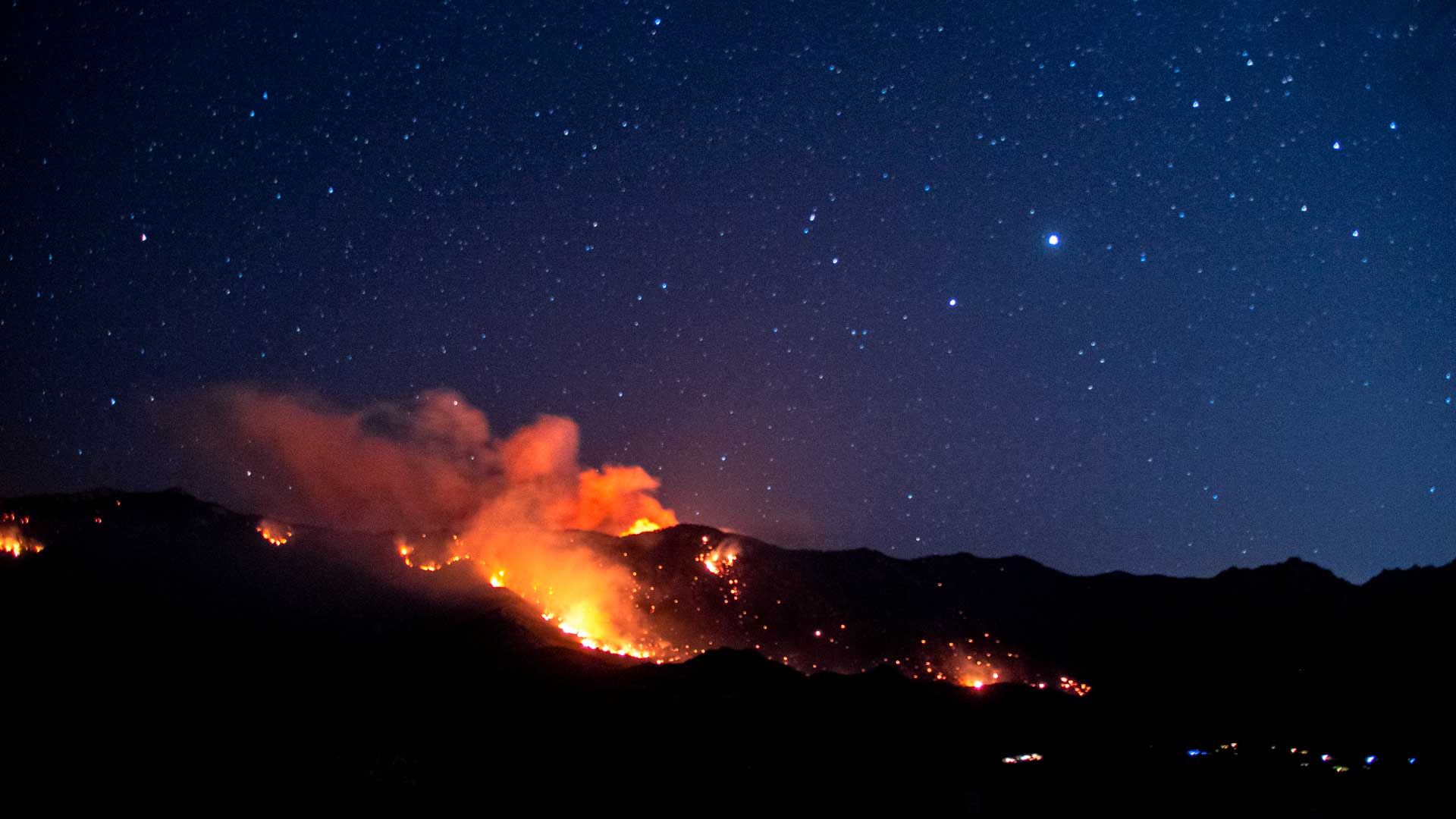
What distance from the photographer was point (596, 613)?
7231 cm

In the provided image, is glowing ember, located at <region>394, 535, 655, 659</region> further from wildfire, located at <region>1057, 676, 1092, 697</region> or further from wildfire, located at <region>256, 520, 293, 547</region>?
wildfire, located at <region>1057, 676, 1092, 697</region>

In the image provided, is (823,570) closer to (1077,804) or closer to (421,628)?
(421,628)

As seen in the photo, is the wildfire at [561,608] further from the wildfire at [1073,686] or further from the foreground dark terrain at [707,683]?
the wildfire at [1073,686]

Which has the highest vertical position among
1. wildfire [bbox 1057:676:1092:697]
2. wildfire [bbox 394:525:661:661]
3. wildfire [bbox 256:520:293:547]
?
wildfire [bbox 256:520:293:547]

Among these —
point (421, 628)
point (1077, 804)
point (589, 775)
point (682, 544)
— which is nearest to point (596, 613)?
point (682, 544)

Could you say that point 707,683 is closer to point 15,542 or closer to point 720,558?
point 720,558

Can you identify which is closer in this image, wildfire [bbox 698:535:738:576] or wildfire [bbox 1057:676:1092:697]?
wildfire [bbox 1057:676:1092:697]

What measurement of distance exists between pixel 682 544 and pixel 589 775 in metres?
49.1

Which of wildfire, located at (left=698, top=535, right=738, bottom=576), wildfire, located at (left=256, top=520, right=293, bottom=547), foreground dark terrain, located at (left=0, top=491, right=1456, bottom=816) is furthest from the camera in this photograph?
wildfire, located at (left=698, top=535, right=738, bottom=576)

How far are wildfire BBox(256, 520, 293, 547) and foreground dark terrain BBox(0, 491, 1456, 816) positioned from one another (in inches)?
45.9

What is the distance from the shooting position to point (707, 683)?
46.0m

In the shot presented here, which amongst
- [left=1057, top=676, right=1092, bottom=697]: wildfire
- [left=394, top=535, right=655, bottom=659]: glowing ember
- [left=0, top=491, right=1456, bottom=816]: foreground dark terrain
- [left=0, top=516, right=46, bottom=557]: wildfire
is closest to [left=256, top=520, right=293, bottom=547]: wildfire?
[left=0, top=491, right=1456, bottom=816]: foreground dark terrain

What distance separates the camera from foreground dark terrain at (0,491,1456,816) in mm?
27078

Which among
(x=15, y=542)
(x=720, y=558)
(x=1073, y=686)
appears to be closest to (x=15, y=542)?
(x=15, y=542)
